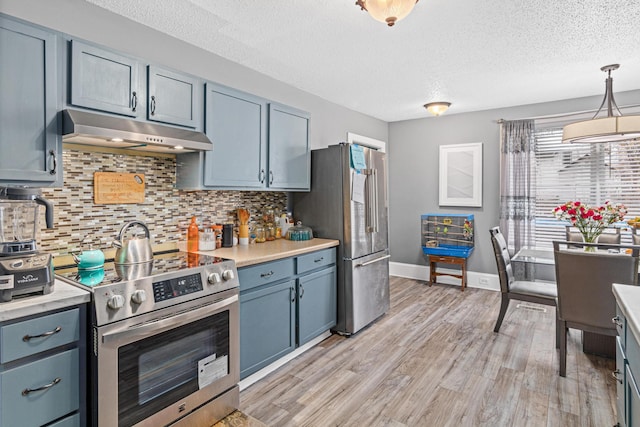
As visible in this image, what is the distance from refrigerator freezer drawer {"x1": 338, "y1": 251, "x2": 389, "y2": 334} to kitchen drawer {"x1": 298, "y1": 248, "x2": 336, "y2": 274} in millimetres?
156

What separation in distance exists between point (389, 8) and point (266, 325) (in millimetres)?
2122

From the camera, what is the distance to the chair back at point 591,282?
2.38 meters

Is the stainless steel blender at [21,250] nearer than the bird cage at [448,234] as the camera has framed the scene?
Yes

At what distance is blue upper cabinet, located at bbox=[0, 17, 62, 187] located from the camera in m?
1.62

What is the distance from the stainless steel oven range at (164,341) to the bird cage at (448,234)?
11.6ft

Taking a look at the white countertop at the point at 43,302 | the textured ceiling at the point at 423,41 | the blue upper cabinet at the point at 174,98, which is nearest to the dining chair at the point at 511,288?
the textured ceiling at the point at 423,41

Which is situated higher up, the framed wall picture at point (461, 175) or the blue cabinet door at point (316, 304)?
the framed wall picture at point (461, 175)

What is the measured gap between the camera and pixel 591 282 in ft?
8.16

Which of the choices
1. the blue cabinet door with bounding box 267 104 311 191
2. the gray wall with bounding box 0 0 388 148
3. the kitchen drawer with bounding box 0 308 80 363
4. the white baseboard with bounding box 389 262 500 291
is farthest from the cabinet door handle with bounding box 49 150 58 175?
the white baseboard with bounding box 389 262 500 291

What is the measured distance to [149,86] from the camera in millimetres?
2186

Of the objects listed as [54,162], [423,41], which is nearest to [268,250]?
[54,162]

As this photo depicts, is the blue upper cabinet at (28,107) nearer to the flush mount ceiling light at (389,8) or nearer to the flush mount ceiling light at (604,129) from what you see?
the flush mount ceiling light at (389,8)

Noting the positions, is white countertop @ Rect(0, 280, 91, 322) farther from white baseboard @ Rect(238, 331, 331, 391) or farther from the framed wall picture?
the framed wall picture

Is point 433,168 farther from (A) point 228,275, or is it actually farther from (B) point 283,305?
(A) point 228,275
